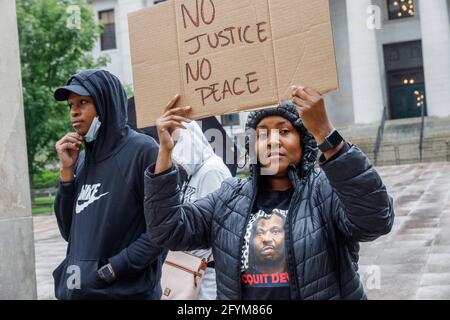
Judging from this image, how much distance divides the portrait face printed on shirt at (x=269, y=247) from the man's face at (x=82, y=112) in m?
1.28

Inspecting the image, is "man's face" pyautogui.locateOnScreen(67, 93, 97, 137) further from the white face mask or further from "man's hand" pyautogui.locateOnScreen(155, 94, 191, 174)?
"man's hand" pyautogui.locateOnScreen(155, 94, 191, 174)

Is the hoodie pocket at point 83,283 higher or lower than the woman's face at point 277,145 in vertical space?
lower

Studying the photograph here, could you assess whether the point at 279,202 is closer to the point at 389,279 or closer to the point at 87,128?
the point at 87,128

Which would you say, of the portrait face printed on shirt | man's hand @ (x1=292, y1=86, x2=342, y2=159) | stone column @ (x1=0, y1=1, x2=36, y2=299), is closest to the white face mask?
the portrait face printed on shirt

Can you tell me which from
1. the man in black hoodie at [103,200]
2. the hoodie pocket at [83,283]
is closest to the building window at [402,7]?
the man in black hoodie at [103,200]

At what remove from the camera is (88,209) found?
304cm

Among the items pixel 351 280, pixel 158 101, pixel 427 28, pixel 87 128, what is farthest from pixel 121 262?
pixel 427 28

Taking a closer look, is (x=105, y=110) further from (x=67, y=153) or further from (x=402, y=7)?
(x=402, y=7)

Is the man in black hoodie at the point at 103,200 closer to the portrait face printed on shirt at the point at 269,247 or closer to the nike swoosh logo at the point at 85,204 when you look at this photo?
the nike swoosh logo at the point at 85,204

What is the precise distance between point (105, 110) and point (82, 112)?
120 mm

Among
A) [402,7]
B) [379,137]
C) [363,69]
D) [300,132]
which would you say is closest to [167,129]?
[300,132]

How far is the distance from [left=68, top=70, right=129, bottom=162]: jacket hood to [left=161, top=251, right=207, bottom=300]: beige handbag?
731 millimetres

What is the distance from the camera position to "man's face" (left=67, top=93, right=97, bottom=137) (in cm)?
308

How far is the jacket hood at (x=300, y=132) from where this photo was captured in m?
2.26
